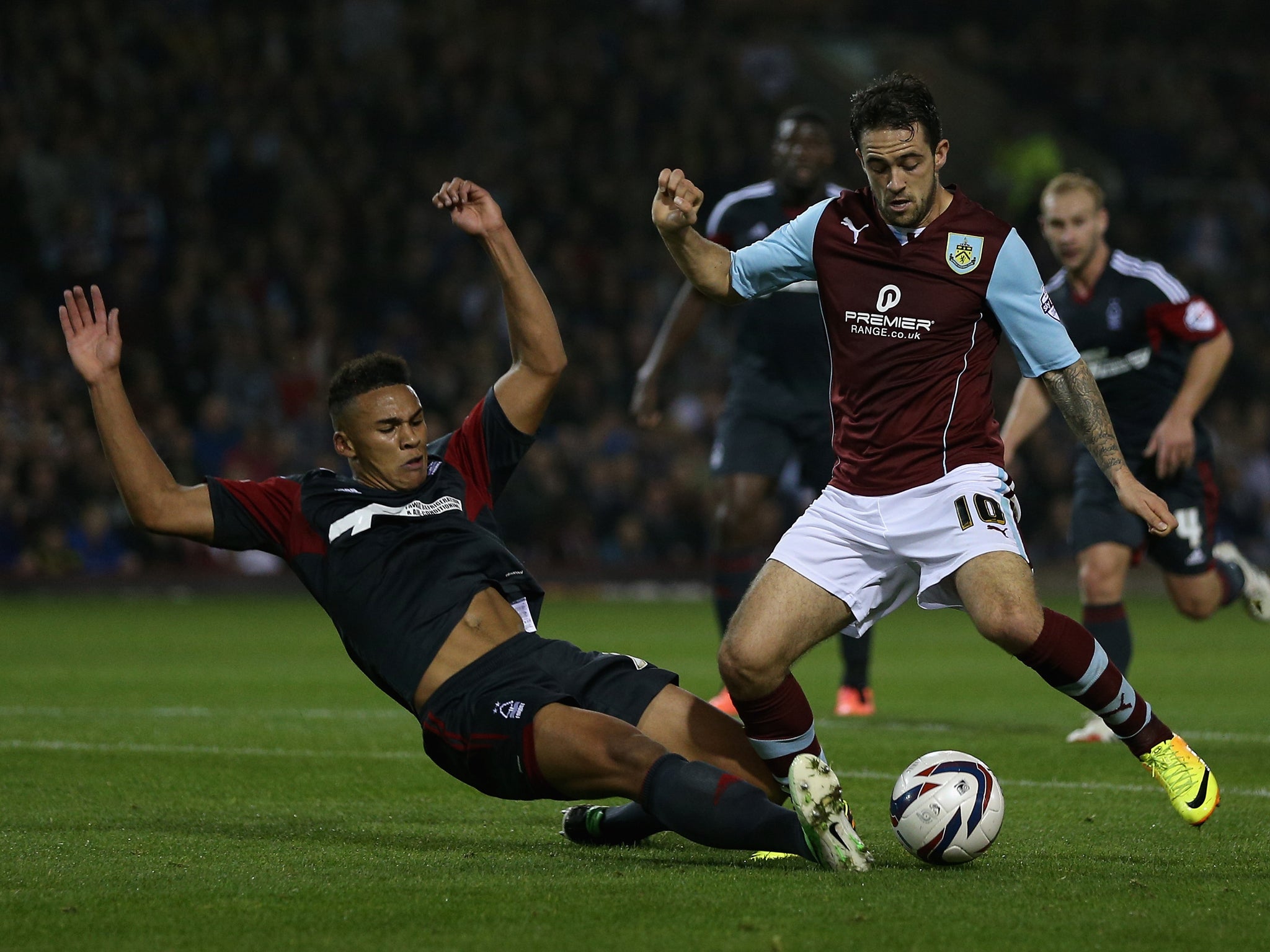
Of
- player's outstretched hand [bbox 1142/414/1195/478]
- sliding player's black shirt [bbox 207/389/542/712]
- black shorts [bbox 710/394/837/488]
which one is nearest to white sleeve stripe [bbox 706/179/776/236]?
black shorts [bbox 710/394/837/488]

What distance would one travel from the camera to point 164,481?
5.09m

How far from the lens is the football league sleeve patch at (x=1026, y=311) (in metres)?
5.37

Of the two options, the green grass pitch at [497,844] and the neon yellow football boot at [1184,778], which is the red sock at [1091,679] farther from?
the green grass pitch at [497,844]

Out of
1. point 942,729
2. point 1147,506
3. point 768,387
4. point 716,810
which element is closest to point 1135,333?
point 768,387

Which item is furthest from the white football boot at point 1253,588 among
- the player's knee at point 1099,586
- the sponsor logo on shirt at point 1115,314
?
the sponsor logo on shirt at point 1115,314

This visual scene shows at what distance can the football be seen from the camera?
486cm

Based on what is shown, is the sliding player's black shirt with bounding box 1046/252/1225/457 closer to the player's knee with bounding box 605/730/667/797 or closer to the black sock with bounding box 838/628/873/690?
the black sock with bounding box 838/628/873/690

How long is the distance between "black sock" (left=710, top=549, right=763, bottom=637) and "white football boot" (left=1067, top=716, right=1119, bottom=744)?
1.81m

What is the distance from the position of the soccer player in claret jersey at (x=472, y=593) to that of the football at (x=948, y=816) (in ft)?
0.73

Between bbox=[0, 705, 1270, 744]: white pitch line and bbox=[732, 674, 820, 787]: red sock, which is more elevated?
bbox=[732, 674, 820, 787]: red sock

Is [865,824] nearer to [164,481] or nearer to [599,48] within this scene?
[164,481]

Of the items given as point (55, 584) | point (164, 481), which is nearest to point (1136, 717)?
point (164, 481)

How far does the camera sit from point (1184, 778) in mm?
5176

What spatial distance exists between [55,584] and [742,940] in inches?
581
